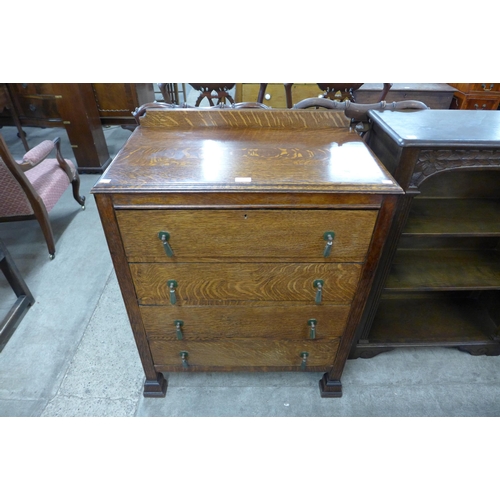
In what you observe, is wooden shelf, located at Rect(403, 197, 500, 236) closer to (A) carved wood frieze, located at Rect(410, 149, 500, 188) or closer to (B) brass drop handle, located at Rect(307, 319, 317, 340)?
(A) carved wood frieze, located at Rect(410, 149, 500, 188)

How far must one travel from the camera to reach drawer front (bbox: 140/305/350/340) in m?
1.12

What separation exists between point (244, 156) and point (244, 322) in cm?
56

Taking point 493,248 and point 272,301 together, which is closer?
point 272,301

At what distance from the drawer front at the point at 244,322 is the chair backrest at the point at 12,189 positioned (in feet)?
4.18

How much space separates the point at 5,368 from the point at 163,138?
4.25ft

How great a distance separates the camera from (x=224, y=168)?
919mm

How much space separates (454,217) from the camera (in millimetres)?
1283

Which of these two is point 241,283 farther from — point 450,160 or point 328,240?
point 450,160

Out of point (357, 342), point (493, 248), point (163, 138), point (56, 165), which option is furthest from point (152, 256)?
point (56, 165)

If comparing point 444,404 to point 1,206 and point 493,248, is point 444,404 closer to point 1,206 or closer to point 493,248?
point 493,248

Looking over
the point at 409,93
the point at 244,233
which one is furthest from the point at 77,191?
the point at 409,93

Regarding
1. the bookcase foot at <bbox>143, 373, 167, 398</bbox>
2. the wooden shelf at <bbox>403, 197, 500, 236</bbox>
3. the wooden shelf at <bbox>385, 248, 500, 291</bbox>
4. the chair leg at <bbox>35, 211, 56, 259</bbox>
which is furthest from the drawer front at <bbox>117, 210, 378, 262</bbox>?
the chair leg at <bbox>35, 211, 56, 259</bbox>

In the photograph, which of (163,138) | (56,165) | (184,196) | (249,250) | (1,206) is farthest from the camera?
(56,165)

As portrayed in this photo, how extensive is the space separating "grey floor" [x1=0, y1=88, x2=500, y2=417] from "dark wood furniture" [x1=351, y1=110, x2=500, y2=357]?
12 centimetres
